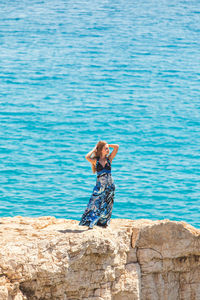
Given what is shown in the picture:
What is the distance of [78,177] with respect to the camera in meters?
21.2

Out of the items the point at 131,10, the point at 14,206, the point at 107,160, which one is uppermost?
the point at 131,10

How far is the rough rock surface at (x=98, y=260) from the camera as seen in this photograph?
9820 mm

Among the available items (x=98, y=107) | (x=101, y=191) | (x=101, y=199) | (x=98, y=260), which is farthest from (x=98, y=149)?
(x=98, y=107)

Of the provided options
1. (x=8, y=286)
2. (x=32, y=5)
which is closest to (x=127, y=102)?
(x=8, y=286)

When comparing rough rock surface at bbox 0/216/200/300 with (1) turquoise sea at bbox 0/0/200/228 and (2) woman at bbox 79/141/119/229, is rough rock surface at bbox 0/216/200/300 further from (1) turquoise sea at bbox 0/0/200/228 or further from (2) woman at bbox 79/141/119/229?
(1) turquoise sea at bbox 0/0/200/228

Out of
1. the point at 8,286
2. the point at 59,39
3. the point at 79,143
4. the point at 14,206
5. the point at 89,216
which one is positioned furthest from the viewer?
the point at 59,39

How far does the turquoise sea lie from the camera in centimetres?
1991

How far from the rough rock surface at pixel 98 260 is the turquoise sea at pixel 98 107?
23.2ft

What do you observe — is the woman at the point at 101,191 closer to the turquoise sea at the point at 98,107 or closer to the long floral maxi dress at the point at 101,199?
the long floral maxi dress at the point at 101,199

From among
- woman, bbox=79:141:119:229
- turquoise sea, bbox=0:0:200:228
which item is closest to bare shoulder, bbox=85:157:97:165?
woman, bbox=79:141:119:229

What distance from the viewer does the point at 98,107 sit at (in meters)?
28.5

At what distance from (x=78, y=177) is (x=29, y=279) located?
37.7 feet

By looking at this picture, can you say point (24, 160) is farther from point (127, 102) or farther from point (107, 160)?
point (107, 160)

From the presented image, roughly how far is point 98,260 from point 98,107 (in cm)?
1849
